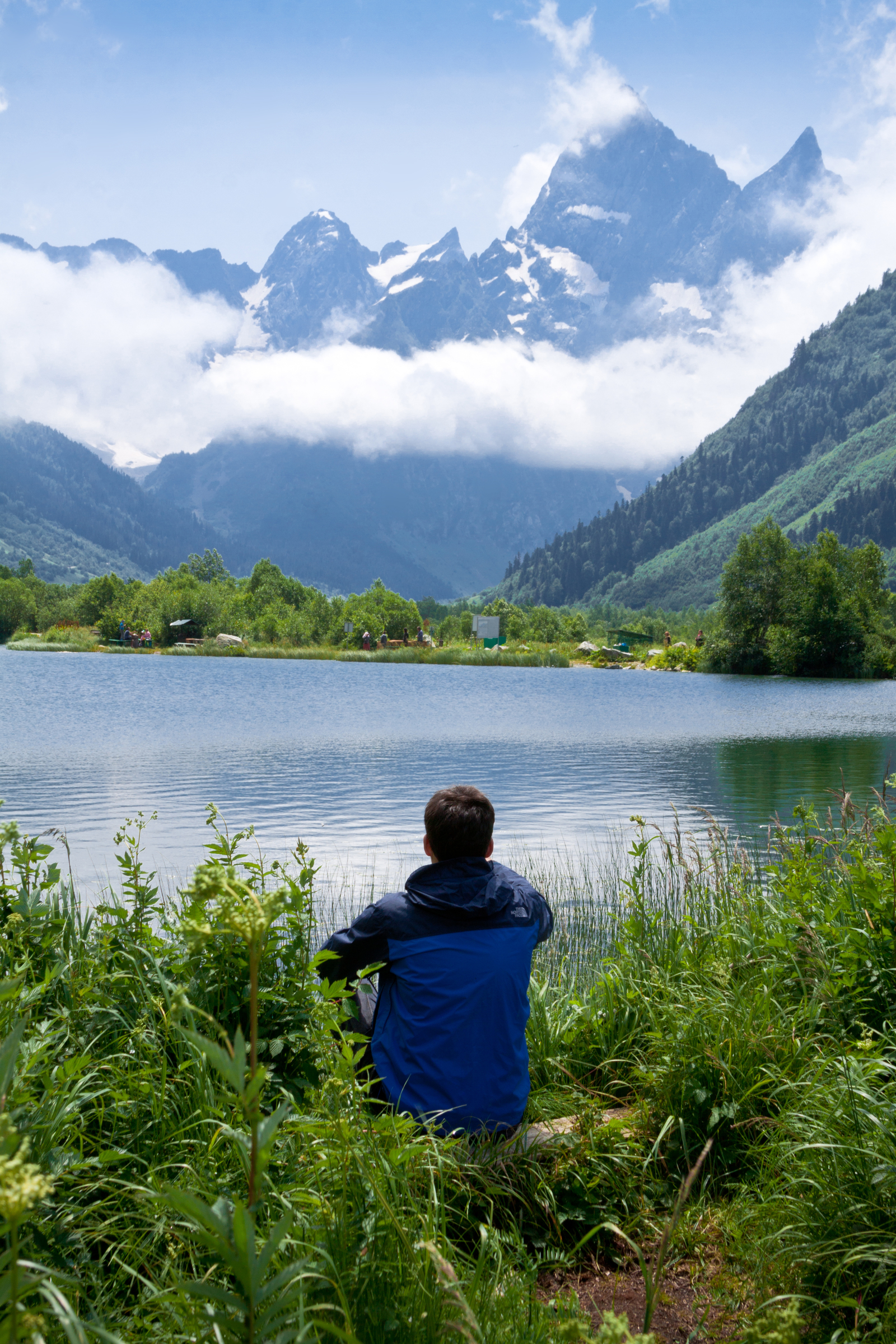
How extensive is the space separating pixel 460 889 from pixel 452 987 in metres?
0.37

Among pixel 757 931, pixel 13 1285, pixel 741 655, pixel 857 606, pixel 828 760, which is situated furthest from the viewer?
pixel 741 655

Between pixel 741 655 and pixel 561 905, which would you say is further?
pixel 741 655

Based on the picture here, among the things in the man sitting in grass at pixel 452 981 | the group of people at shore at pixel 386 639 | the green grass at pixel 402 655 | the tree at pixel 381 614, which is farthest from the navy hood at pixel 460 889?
the tree at pixel 381 614

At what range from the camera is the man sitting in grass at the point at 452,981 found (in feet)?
11.4

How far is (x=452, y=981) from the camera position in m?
3.47

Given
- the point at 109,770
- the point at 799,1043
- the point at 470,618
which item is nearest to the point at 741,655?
the point at 470,618

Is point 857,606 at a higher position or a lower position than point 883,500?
lower

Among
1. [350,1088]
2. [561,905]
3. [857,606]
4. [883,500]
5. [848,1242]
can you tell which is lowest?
[561,905]

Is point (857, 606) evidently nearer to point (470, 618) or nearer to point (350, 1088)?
point (470, 618)

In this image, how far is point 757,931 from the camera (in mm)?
5324

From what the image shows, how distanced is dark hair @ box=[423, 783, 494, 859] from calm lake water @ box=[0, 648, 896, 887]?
23.2 feet

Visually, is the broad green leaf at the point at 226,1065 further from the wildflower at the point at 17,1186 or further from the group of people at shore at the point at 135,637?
the group of people at shore at the point at 135,637

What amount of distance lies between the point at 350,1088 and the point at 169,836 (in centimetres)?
1031

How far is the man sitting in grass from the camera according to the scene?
3461mm
